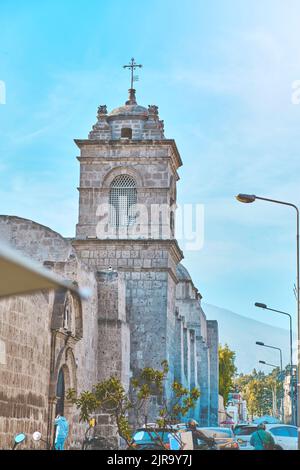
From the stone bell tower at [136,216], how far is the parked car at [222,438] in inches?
395

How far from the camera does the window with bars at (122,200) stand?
31.1 meters

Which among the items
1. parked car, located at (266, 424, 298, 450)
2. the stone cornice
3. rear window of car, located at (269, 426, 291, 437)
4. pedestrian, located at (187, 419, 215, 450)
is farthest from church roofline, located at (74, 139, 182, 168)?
pedestrian, located at (187, 419, 215, 450)

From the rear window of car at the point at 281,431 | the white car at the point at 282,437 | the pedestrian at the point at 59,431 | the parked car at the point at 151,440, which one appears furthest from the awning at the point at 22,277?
the rear window of car at the point at 281,431

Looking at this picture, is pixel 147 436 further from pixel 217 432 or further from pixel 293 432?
pixel 293 432

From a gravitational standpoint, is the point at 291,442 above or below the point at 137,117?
below

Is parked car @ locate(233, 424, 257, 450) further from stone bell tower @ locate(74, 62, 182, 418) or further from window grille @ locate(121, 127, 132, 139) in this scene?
window grille @ locate(121, 127, 132, 139)

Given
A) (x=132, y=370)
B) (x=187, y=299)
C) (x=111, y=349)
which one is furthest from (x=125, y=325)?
(x=187, y=299)

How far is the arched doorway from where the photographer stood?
787 inches

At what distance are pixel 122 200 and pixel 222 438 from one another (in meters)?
14.7

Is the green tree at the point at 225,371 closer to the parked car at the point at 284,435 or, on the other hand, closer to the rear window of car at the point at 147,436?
the parked car at the point at 284,435
